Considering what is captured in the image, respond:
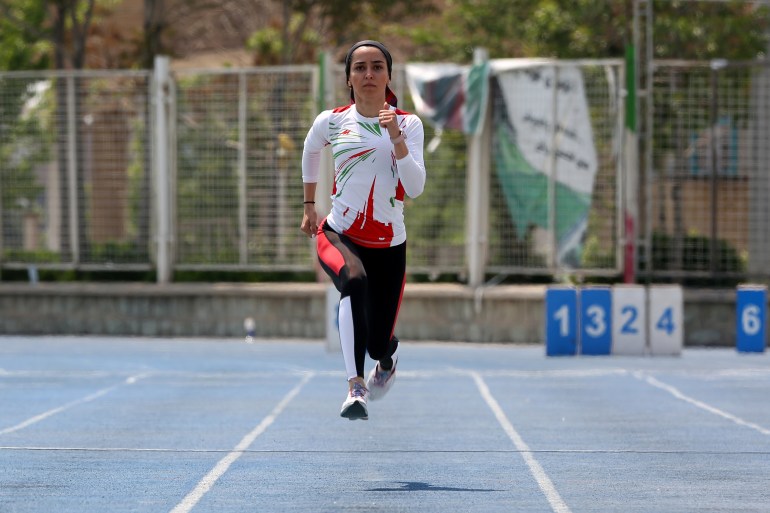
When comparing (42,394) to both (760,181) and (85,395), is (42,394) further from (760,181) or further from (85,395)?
(760,181)

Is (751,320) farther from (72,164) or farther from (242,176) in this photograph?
(72,164)

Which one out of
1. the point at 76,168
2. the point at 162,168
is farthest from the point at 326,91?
the point at 76,168

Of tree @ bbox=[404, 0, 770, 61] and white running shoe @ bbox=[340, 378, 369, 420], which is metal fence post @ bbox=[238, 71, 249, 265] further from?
white running shoe @ bbox=[340, 378, 369, 420]

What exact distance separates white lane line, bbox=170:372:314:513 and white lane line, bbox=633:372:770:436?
3577 mm

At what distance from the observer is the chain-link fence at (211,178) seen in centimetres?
2347

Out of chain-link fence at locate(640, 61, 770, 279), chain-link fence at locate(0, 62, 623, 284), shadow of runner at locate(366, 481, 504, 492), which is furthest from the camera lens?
chain-link fence at locate(0, 62, 623, 284)

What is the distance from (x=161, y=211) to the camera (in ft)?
81.2

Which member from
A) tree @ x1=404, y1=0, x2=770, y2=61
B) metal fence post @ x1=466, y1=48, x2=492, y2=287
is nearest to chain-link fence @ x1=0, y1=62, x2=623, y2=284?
metal fence post @ x1=466, y1=48, x2=492, y2=287

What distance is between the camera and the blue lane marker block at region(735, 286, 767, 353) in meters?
20.8

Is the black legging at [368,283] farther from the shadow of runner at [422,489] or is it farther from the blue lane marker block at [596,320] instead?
the blue lane marker block at [596,320]

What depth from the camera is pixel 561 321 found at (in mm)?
20203

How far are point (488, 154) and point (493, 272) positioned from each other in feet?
5.93

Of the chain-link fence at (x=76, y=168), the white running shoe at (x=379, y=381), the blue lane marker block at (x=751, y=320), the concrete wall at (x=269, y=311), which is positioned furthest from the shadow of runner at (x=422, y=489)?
the chain-link fence at (x=76, y=168)

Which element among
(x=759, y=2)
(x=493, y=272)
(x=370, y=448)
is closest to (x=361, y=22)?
(x=759, y=2)
